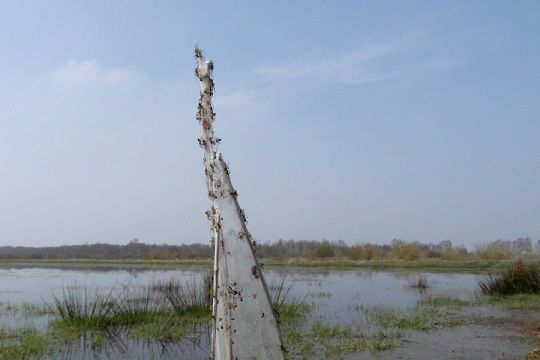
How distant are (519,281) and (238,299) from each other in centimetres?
2159

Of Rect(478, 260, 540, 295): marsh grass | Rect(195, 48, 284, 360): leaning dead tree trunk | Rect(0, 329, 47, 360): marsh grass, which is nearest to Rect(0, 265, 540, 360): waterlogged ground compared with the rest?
Rect(0, 329, 47, 360): marsh grass

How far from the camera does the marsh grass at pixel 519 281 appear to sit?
68.0ft

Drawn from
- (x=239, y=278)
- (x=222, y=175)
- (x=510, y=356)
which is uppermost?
(x=222, y=175)

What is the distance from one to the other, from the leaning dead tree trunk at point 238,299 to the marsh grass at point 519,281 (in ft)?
69.5

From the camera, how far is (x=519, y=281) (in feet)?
68.8

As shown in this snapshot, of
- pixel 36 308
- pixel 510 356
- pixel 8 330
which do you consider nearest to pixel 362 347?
pixel 510 356

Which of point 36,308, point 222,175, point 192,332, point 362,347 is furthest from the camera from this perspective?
point 36,308

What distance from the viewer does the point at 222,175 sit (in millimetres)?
2082

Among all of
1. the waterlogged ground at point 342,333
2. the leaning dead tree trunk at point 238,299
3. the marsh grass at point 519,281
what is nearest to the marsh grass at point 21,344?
the waterlogged ground at point 342,333

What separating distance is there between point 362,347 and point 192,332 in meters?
4.05

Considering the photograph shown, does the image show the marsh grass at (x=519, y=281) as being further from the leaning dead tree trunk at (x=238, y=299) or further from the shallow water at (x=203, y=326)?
the leaning dead tree trunk at (x=238, y=299)

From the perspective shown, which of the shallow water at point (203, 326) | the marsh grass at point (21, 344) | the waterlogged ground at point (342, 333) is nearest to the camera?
the marsh grass at point (21, 344)

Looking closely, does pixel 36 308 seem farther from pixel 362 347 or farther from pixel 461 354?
pixel 461 354

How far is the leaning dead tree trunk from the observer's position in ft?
6.35
